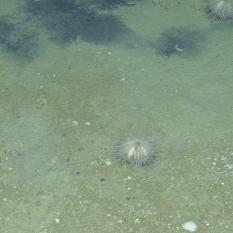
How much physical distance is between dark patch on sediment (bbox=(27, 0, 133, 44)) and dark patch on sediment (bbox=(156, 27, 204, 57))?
58 cm

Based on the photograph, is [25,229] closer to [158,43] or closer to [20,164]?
[20,164]

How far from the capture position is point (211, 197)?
5781 millimetres

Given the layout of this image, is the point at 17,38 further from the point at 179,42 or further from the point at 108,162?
the point at 108,162

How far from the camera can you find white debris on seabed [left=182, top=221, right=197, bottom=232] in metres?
5.49

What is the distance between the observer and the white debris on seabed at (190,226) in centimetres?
549

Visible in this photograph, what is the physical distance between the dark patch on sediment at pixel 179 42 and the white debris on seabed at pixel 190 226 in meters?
2.71

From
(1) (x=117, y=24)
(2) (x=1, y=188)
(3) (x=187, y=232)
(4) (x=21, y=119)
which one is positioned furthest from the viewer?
(1) (x=117, y=24)

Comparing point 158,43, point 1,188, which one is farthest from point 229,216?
point 158,43

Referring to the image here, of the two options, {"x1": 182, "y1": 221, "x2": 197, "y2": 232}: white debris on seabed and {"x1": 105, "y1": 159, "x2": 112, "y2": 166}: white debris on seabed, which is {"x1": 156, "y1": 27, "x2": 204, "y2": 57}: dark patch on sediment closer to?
{"x1": 105, "y1": 159, "x2": 112, "y2": 166}: white debris on seabed

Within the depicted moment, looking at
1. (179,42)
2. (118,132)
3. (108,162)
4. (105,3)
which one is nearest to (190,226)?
(108,162)

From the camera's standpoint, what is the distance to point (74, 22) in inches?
313

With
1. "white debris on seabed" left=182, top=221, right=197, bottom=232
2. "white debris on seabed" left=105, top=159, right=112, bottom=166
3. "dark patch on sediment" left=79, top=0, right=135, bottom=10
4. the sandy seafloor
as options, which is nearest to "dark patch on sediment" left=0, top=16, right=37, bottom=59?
the sandy seafloor

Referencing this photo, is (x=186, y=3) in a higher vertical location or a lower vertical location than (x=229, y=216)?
higher

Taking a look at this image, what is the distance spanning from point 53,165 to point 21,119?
84 centimetres
